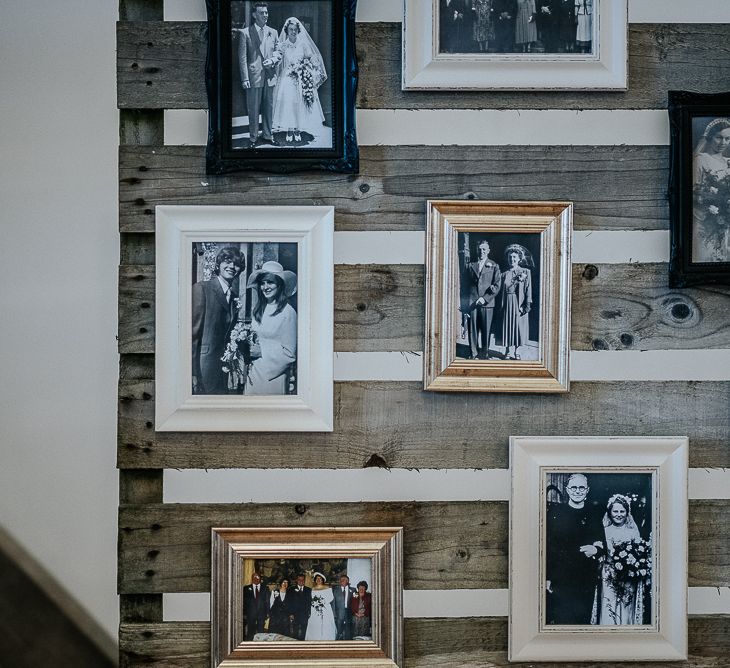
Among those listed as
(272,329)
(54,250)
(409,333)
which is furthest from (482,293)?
(54,250)

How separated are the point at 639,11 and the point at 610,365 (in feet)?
2.03

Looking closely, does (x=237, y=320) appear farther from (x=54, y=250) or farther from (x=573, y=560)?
(x=573, y=560)

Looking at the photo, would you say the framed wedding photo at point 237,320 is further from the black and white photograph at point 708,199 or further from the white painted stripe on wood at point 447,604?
the black and white photograph at point 708,199

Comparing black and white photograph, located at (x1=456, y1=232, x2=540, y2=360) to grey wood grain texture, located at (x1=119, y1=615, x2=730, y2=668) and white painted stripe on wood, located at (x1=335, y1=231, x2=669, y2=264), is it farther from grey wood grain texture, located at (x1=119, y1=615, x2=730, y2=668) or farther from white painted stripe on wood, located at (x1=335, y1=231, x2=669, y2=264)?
grey wood grain texture, located at (x1=119, y1=615, x2=730, y2=668)

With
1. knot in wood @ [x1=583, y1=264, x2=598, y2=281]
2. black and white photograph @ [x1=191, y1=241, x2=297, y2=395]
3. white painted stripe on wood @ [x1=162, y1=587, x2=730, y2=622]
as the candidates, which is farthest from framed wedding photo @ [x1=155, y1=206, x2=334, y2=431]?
knot in wood @ [x1=583, y1=264, x2=598, y2=281]

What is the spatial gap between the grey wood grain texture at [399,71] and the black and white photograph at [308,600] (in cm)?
81

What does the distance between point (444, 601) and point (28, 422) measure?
33.5 inches

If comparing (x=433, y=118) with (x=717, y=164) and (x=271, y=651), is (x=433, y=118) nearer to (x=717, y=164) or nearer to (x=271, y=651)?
(x=717, y=164)

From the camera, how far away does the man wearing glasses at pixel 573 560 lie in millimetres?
1160

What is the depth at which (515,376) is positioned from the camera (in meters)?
1.15

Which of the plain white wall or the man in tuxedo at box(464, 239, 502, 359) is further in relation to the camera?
the plain white wall

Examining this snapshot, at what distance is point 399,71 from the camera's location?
1.15 meters

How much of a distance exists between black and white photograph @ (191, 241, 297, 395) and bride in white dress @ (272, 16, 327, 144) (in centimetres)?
20

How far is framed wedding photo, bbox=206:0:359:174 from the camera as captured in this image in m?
1.13
